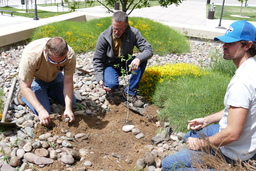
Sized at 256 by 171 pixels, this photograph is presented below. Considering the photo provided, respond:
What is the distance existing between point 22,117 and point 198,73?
305 centimetres

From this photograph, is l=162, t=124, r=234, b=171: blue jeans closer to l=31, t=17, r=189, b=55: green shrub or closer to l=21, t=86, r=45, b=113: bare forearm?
l=21, t=86, r=45, b=113: bare forearm

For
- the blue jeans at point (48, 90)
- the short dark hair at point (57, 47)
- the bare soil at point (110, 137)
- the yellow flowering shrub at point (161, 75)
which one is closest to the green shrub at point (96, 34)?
the yellow flowering shrub at point (161, 75)

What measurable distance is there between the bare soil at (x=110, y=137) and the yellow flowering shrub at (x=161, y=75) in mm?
359

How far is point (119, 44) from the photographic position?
447 centimetres

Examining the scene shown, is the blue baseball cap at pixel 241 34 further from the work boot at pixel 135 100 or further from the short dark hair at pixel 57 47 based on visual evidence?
the work boot at pixel 135 100

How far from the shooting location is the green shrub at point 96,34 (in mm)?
6945

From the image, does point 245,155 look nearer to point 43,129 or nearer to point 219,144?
point 219,144

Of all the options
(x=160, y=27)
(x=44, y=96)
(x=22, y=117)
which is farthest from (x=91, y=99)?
(x=160, y=27)

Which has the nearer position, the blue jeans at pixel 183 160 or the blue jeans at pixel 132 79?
the blue jeans at pixel 183 160

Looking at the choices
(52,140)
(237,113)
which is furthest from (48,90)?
(237,113)

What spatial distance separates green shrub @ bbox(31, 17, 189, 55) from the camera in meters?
6.95

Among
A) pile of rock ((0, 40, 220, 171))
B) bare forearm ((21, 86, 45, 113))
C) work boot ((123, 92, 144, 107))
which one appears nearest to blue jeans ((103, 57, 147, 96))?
work boot ((123, 92, 144, 107))

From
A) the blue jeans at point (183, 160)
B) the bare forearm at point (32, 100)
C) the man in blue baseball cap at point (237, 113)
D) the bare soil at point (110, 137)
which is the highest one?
the man in blue baseball cap at point (237, 113)

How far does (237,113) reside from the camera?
220 cm
